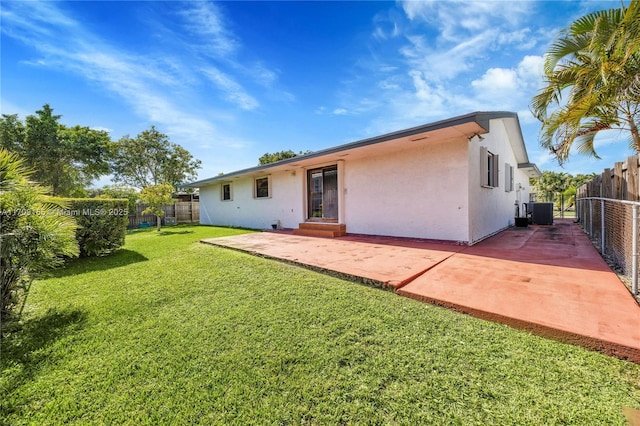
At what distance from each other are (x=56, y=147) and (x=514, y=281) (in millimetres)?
25299

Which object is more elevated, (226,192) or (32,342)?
(226,192)

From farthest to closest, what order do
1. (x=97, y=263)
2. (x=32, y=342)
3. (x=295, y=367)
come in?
(x=97, y=263)
(x=32, y=342)
(x=295, y=367)

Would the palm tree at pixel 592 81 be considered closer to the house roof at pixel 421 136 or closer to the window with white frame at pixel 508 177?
the house roof at pixel 421 136

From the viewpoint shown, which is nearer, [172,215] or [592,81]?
[592,81]

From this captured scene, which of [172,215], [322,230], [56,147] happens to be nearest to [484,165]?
[322,230]

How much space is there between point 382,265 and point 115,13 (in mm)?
8464

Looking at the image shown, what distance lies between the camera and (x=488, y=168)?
791cm

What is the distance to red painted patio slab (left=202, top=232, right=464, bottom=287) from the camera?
3844mm

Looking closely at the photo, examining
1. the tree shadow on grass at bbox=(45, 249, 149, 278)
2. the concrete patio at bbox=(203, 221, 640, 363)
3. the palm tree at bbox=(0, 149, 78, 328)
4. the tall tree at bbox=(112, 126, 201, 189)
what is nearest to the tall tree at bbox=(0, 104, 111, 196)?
the tall tree at bbox=(112, 126, 201, 189)

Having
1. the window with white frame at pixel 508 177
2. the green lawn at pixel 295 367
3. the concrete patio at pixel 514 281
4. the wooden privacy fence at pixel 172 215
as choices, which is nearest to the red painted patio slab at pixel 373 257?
the concrete patio at pixel 514 281

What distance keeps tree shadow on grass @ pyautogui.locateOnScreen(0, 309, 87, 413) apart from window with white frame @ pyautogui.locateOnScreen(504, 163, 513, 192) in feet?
42.0

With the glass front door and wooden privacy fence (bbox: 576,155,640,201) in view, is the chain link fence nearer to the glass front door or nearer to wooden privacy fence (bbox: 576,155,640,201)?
wooden privacy fence (bbox: 576,155,640,201)

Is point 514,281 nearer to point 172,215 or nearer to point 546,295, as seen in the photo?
point 546,295

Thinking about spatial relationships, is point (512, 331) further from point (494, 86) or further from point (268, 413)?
point (494, 86)
